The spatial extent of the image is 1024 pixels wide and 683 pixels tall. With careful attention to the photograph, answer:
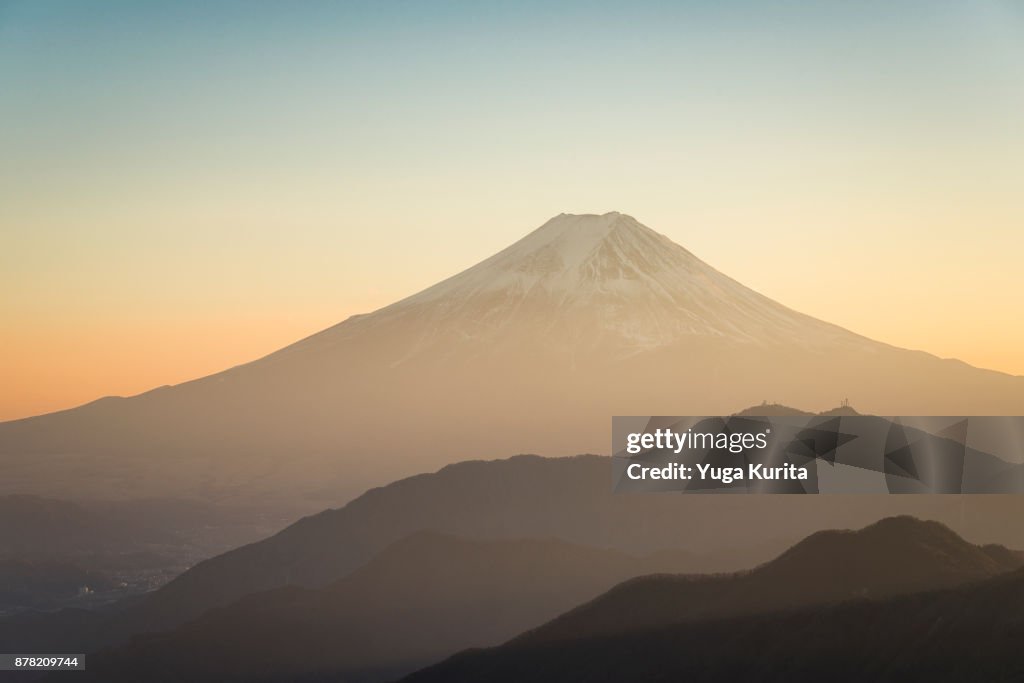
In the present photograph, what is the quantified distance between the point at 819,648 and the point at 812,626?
1849 millimetres

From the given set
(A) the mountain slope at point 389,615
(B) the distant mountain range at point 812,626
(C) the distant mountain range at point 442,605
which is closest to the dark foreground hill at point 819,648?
(B) the distant mountain range at point 812,626

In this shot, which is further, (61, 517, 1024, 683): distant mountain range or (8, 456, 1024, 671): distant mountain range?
(8, 456, 1024, 671): distant mountain range

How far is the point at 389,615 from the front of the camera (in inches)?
4257

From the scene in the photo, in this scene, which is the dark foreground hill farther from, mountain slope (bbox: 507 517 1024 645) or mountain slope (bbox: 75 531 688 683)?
mountain slope (bbox: 75 531 688 683)

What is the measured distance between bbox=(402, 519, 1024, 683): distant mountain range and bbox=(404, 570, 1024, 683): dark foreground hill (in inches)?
2.7

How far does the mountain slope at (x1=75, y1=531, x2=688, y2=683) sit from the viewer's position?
101938 millimetres

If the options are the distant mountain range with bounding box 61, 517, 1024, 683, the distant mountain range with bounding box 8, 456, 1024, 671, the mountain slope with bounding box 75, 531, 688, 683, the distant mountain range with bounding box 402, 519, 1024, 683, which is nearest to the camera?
the distant mountain range with bounding box 402, 519, 1024, 683

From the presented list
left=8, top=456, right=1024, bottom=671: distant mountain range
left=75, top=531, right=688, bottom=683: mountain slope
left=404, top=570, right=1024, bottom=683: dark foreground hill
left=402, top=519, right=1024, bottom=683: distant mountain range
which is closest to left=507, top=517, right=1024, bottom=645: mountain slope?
left=402, top=519, right=1024, bottom=683: distant mountain range

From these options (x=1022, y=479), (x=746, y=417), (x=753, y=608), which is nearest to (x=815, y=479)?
(x=746, y=417)

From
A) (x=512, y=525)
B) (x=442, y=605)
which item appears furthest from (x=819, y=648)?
(x=512, y=525)

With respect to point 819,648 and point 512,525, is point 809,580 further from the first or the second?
point 512,525

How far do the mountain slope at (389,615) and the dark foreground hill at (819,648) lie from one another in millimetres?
26205

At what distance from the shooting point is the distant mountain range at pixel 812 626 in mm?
60750

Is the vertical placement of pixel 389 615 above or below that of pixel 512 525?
below
